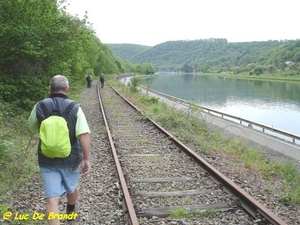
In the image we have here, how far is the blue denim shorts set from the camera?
318 centimetres

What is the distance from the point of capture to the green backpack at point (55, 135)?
3029 mm

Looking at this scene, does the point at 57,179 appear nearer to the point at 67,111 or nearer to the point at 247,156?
the point at 67,111

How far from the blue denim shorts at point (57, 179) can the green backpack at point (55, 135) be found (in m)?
0.19

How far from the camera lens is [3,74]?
33.9 feet

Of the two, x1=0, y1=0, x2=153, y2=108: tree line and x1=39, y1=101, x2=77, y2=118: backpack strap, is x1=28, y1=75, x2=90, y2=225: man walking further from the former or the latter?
x1=0, y1=0, x2=153, y2=108: tree line

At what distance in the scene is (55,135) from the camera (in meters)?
3.03

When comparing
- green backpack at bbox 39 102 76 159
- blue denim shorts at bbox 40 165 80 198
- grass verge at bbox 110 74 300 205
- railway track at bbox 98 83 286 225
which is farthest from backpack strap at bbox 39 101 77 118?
grass verge at bbox 110 74 300 205

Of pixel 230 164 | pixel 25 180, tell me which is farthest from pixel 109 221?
pixel 230 164

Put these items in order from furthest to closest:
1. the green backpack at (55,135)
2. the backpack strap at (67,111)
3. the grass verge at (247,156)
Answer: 1. the grass verge at (247,156)
2. the backpack strap at (67,111)
3. the green backpack at (55,135)

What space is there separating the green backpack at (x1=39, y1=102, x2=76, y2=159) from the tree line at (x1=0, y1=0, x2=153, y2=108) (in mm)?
7389

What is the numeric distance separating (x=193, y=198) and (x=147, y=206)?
812 mm

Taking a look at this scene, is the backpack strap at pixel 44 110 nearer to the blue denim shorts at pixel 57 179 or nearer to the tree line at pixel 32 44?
the blue denim shorts at pixel 57 179

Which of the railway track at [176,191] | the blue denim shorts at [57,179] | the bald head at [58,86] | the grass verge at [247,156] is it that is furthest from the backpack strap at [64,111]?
the grass verge at [247,156]

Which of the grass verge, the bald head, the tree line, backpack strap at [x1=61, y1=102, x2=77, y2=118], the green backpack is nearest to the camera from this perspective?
the green backpack
